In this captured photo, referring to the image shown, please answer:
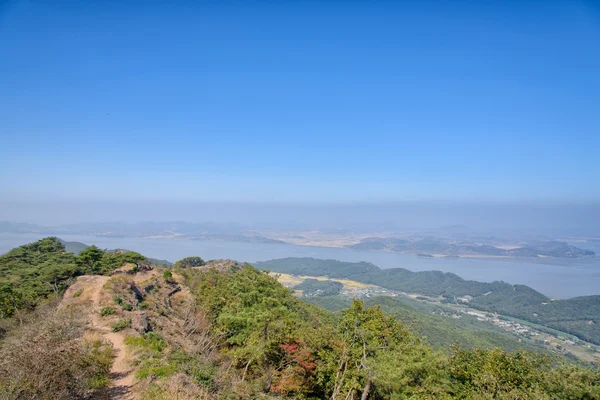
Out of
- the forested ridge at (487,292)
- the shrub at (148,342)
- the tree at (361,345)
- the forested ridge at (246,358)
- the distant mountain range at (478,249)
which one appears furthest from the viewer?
the distant mountain range at (478,249)

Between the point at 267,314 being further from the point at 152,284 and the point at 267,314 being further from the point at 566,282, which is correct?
the point at 566,282

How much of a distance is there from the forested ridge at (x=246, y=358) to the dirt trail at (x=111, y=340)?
0.21m

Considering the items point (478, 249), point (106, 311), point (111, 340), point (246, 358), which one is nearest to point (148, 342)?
point (111, 340)

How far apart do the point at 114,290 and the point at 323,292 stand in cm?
6130

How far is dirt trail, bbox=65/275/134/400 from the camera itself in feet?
24.2

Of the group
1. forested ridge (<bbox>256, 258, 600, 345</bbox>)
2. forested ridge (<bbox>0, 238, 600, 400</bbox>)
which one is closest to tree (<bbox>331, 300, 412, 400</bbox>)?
forested ridge (<bbox>0, 238, 600, 400</bbox>)

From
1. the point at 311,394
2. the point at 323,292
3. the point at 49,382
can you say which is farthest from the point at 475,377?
the point at 323,292

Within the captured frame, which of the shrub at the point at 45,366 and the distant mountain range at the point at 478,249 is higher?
the shrub at the point at 45,366

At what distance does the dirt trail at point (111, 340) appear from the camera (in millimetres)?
7371

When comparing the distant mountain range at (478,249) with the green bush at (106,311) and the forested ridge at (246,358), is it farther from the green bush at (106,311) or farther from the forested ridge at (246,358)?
the green bush at (106,311)

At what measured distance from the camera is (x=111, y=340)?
36.4 ft

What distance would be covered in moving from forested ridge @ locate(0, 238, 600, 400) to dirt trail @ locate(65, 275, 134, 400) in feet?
0.68

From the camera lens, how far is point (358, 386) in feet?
34.2

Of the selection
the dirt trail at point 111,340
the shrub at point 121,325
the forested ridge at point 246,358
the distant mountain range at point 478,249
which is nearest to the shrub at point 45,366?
the forested ridge at point 246,358
